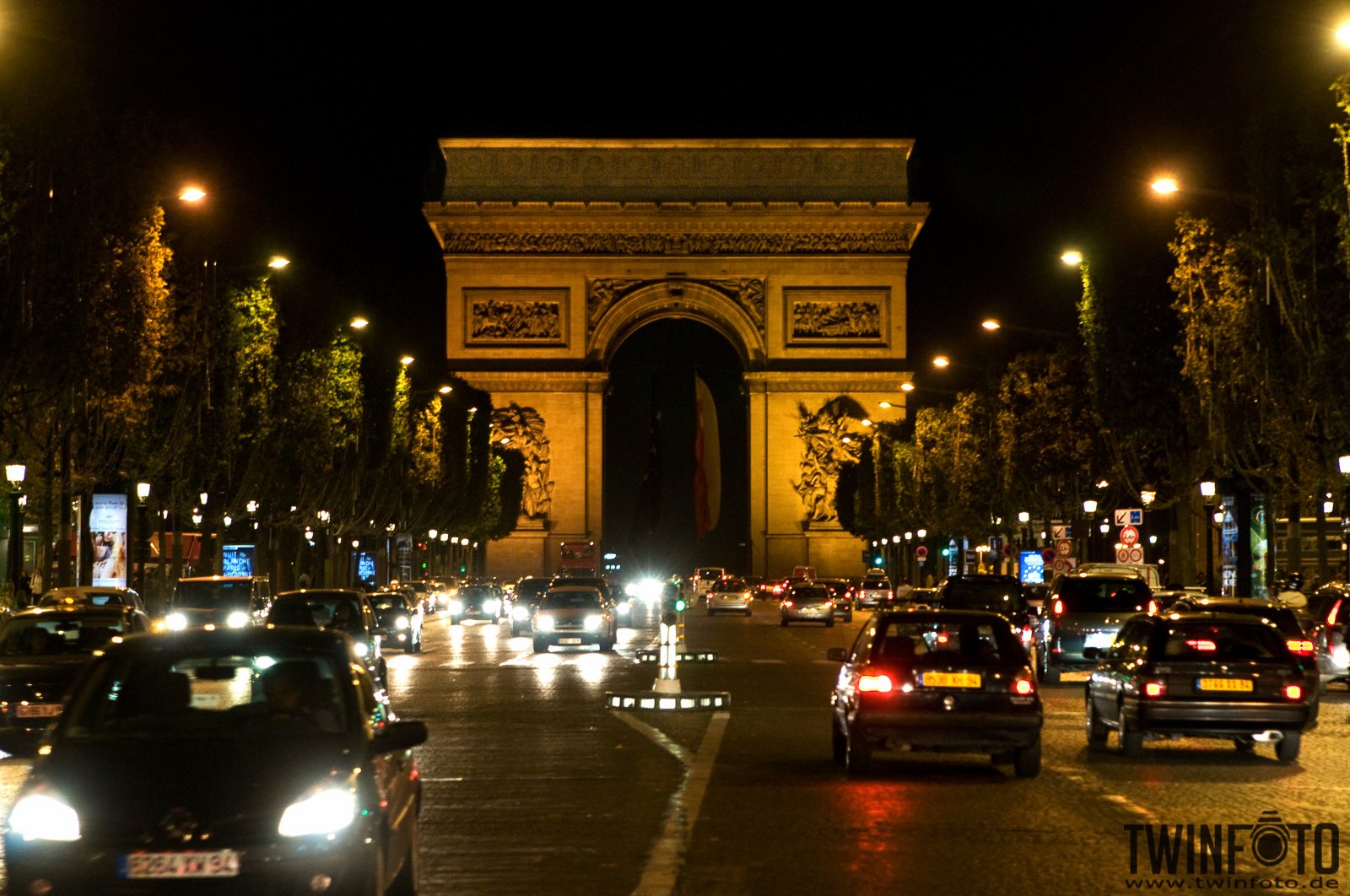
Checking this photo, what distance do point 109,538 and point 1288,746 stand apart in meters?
26.7

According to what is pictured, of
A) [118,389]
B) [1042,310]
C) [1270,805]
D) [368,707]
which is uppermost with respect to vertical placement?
[1042,310]

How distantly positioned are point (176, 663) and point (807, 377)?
8948 cm

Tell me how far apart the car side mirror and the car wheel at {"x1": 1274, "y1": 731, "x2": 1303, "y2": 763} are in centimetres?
1129

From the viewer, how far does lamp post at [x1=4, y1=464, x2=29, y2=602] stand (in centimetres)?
3731

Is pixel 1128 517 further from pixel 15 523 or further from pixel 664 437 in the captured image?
pixel 664 437

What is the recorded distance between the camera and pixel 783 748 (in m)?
20.3

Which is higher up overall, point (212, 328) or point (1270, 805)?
point (212, 328)

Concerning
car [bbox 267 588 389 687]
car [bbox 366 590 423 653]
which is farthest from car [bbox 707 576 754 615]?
car [bbox 267 588 389 687]

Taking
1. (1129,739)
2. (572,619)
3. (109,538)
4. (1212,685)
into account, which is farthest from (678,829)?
(572,619)

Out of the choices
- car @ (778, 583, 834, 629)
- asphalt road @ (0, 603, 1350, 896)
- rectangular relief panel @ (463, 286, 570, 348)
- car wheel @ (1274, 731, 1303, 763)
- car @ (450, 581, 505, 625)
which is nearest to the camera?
asphalt road @ (0, 603, 1350, 896)

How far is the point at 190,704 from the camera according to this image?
1007 cm

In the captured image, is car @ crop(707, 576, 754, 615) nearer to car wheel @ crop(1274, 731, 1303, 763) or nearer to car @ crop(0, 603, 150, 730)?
car @ crop(0, 603, 150, 730)

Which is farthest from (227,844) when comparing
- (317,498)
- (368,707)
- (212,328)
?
(317,498)

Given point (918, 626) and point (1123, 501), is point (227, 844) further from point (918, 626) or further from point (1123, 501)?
point (1123, 501)
